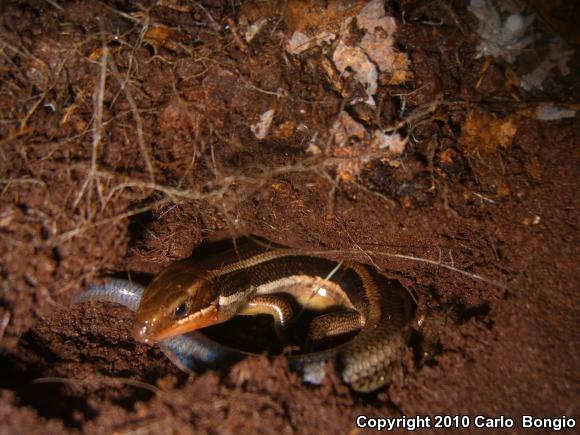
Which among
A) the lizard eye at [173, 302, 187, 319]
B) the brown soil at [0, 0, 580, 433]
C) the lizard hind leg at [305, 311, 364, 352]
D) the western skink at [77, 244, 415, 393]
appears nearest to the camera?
the brown soil at [0, 0, 580, 433]

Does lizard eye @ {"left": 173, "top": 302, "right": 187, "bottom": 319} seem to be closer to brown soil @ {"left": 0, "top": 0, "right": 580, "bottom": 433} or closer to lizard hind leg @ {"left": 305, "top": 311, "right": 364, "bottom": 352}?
brown soil @ {"left": 0, "top": 0, "right": 580, "bottom": 433}

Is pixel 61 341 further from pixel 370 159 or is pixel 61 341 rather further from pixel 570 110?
pixel 570 110

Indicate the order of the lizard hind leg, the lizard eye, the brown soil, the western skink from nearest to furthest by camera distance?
the brown soil < the western skink < the lizard eye < the lizard hind leg

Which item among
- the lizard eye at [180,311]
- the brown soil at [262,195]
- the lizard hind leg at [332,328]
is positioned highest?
the brown soil at [262,195]

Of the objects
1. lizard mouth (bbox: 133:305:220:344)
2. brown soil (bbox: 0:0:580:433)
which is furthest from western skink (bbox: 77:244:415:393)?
brown soil (bbox: 0:0:580:433)

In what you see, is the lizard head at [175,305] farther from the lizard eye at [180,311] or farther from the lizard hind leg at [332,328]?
the lizard hind leg at [332,328]

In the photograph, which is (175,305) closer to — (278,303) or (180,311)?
(180,311)

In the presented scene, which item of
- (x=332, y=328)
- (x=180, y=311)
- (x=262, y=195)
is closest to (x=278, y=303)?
(x=332, y=328)

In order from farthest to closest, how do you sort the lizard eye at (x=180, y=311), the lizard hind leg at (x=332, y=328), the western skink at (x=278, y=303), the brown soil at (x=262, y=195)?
the lizard hind leg at (x=332, y=328) → the lizard eye at (x=180, y=311) → the western skink at (x=278, y=303) → the brown soil at (x=262, y=195)

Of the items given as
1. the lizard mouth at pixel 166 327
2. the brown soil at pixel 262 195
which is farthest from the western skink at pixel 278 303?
the brown soil at pixel 262 195
